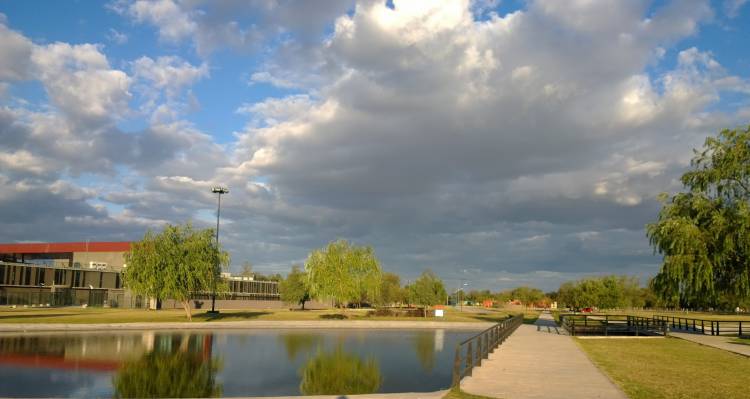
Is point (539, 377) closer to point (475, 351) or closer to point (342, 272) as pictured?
point (475, 351)

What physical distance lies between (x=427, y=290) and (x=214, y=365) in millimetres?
76941

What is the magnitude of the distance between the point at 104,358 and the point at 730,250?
→ 26.5m

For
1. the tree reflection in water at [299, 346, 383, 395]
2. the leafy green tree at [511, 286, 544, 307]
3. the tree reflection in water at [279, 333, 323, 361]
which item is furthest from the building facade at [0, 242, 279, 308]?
the leafy green tree at [511, 286, 544, 307]

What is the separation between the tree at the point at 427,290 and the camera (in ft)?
311

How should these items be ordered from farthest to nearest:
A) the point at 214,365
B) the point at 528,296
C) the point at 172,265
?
the point at 528,296 → the point at 172,265 → the point at 214,365

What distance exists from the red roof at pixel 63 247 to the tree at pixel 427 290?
1798 inches

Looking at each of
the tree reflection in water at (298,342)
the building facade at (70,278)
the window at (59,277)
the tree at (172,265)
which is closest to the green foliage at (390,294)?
the building facade at (70,278)

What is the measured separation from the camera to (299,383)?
1603cm

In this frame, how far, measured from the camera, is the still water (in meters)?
14.9

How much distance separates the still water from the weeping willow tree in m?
11.7

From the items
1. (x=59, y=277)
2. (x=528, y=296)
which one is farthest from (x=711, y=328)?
(x=528, y=296)

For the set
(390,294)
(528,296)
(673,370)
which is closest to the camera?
(673,370)

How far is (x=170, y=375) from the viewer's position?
56.0 ft

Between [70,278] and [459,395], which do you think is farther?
[70,278]
